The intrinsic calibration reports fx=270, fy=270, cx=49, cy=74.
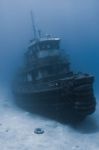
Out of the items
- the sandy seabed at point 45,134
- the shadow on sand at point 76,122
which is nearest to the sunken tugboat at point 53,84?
the shadow on sand at point 76,122

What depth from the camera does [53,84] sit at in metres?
22.7

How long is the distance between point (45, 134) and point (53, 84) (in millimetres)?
4207

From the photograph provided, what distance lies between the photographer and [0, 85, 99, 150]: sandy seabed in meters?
19.2

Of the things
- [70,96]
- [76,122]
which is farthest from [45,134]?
[70,96]

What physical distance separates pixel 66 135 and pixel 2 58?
25.0 meters

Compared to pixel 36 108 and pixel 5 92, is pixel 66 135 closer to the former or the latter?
pixel 36 108

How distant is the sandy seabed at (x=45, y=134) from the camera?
19.2 m

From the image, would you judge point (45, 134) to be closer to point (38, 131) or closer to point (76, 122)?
point (38, 131)

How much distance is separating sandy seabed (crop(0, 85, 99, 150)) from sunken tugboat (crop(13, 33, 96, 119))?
1176 millimetres

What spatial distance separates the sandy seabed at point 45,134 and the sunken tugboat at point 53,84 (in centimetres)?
118

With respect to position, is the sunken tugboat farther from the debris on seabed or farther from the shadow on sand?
the debris on seabed

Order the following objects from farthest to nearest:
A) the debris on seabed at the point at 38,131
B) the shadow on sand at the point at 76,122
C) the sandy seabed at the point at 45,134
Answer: the shadow on sand at the point at 76,122 < the debris on seabed at the point at 38,131 < the sandy seabed at the point at 45,134

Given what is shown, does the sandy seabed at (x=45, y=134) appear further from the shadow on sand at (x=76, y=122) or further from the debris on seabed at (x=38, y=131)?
the debris on seabed at (x=38, y=131)

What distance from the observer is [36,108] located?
995 inches
